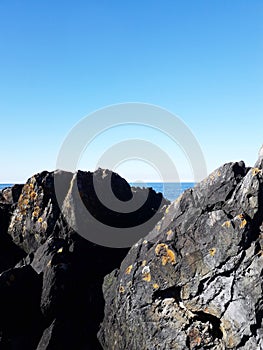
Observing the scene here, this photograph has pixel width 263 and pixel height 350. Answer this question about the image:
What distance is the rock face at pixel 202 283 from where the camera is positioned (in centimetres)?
1112

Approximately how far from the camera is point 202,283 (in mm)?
11945

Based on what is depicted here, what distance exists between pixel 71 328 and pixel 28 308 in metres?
2.27

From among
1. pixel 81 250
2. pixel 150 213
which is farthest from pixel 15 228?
pixel 150 213

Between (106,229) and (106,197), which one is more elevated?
(106,197)

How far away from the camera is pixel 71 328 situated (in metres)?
13.8

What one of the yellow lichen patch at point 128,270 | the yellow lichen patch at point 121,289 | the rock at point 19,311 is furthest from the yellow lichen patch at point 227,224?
the rock at point 19,311

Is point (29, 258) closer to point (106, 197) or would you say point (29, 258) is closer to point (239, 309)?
point (106, 197)

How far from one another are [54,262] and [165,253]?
5.89m

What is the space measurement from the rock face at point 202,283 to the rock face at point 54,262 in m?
1.69

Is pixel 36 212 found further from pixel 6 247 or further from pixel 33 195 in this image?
pixel 6 247

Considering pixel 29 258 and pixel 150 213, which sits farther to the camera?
pixel 150 213

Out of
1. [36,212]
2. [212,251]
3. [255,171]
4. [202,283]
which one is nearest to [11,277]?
[36,212]

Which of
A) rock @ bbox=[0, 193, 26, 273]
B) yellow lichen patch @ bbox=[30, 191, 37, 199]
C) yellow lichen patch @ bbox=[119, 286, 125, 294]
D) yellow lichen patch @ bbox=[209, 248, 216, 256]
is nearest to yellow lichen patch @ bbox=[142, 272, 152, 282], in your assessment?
yellow lichen patch @ bbox=[119, 286, 125, 294]

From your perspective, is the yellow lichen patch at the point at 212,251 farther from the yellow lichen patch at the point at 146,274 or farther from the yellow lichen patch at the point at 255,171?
the yellow lichen patch at the point at 255,171
